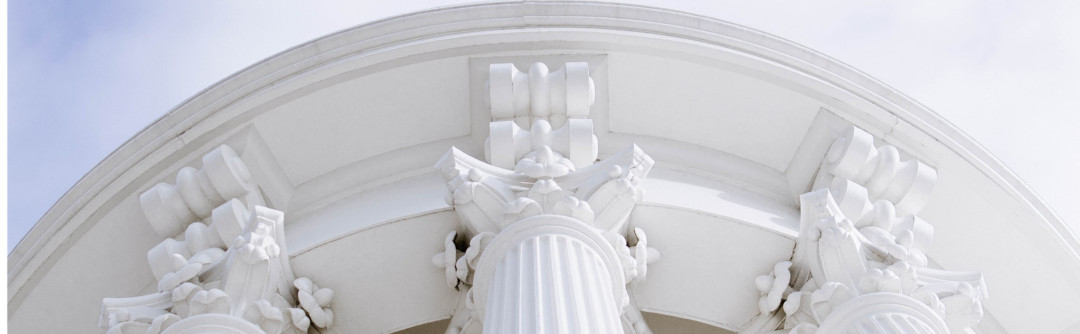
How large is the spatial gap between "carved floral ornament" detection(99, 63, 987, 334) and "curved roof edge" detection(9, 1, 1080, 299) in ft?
2.02

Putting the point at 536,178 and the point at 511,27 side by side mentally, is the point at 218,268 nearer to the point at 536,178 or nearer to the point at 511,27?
the point at 536,178

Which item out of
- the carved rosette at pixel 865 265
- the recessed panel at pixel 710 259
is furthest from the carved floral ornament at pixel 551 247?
the recessed panel at pixel 710 259

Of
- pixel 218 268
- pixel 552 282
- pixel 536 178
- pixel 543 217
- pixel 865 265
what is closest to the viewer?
pixel 552 282

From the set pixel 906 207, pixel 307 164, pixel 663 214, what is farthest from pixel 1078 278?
pixel 307 164

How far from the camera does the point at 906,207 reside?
43.7 ft

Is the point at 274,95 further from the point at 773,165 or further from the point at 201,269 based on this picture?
the point at 773,165

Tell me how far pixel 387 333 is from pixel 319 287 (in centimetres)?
94

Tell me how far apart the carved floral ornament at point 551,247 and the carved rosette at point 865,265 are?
0.05 feet

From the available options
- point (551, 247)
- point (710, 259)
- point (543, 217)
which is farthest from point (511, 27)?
point (551, 247)

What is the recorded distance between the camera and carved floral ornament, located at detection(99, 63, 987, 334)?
1014 centimetres

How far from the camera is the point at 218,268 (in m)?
11.6

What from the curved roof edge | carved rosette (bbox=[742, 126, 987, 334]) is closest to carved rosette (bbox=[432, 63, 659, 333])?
the curved roof edge

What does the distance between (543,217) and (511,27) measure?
3.83 meters

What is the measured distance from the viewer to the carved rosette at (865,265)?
1060 cm
